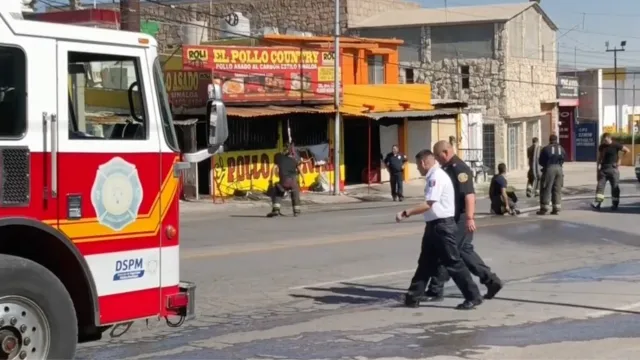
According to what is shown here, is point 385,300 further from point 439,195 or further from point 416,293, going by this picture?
point 439,195

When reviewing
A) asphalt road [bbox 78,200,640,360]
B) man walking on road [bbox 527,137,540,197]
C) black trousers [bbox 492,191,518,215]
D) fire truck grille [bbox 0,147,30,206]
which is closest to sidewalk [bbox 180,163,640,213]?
man walking on road [bbox 527,137,540,197]

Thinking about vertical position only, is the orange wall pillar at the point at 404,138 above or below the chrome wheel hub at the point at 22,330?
above

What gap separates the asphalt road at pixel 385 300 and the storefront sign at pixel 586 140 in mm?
42074

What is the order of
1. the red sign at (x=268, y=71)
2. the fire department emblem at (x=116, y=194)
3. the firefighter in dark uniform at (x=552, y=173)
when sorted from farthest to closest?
the red sign at (x=268, y=71)
the firefighter in dark uniform at (x=552, y=173)
the fire department emblem at (x=116, y=194)

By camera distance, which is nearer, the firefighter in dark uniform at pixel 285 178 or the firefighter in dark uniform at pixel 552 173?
the firefighter in dark uniform at pixel 552 173

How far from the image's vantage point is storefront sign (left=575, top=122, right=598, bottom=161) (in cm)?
6044

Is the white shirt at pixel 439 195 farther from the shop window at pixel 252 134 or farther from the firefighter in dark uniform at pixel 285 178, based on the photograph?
the shop window at pixel 252 134

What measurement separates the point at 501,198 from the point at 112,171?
612 inches

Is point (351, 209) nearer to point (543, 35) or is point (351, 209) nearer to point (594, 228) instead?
point (594, 228)

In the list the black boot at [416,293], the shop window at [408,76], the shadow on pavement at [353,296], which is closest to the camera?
the black boot at [416,293]

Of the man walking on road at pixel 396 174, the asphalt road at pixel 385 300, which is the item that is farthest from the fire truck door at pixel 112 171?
the man walking on road at pixel 396 174

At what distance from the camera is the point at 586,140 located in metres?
60.6

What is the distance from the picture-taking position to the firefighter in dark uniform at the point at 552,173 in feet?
66.6

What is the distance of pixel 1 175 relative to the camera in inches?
242
